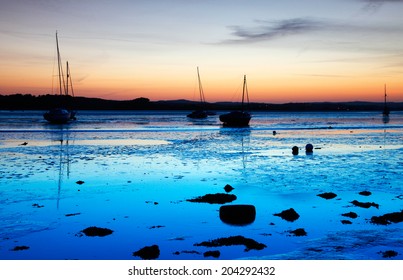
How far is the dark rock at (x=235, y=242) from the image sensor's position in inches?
341

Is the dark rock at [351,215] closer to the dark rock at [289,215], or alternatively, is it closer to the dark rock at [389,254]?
the dark rock at [289,215]

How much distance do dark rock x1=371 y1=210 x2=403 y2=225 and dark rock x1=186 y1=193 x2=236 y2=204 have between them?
13.8 feet

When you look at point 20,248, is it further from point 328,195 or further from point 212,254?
point 328,195

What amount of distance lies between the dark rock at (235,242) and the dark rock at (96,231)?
2187 mm

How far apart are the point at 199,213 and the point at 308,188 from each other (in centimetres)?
528

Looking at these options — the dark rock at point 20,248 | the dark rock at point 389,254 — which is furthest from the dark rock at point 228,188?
the dark rock at point 20,248

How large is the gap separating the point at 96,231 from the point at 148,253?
2.01 m

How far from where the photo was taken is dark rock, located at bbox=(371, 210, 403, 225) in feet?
34.5

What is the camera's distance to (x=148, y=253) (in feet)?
26.9

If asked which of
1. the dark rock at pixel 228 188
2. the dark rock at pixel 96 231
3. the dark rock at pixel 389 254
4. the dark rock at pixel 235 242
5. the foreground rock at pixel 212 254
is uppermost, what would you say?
the dark rock at pixel 228 188

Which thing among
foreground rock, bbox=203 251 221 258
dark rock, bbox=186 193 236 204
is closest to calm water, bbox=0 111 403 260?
foreground rock, bbox=203 251 221 258

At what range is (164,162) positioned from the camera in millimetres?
22391

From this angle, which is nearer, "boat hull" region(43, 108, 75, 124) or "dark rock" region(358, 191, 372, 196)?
"dark rock" region(358, 191, 372, 196)

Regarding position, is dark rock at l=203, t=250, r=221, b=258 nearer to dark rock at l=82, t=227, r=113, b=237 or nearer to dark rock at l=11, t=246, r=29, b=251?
dark rock at l=82, t=227, r=113, b=237
